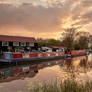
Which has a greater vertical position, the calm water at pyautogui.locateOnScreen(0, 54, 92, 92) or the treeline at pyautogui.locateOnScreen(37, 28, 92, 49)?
the treeline at pyautogui.locateOnScreen(37, 28, 92, 49)

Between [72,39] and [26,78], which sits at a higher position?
[72,39]

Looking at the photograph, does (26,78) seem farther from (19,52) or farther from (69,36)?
(69,36)

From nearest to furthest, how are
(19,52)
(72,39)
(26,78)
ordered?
(26,78), (19,52), (72,39)

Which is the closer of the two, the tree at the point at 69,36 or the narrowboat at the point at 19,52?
the narrowboat at the point at 19,52

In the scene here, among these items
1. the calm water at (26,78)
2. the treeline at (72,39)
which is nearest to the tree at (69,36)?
the treeline at (72,39)

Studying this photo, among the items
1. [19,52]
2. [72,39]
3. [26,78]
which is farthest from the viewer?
[72,39]

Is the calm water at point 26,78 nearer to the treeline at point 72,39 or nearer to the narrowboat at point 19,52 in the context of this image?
the narrowboat at point 19,52

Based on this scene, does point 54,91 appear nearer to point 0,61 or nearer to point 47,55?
point 0,61

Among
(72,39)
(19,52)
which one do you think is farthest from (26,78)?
(72,39)

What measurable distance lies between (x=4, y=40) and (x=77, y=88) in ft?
77.5

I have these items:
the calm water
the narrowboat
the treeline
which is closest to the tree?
the treeline

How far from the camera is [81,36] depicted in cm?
5625

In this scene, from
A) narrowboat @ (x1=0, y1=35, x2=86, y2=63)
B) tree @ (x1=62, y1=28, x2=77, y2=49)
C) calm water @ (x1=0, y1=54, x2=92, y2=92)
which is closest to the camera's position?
calm water @ (x1=0, y1=54, x2=92, y2=92)

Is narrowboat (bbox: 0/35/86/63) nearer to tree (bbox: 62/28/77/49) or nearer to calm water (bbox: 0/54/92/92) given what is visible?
calm water (bbox: 0/54/92/92)
